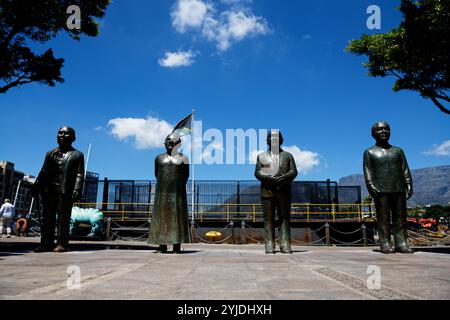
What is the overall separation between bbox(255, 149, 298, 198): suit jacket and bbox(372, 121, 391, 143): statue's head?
1480mm

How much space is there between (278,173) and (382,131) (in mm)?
1890

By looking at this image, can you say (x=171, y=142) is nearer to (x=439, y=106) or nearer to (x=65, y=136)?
(x=65, y=136)

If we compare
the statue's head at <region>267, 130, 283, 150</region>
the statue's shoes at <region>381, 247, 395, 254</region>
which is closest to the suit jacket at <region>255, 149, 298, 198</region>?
the statue's head at <region>267, 130, 283, 150</region>

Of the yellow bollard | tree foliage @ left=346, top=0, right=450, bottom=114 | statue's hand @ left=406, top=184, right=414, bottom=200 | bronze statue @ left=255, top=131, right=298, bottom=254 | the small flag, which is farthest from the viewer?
the yellow bollard

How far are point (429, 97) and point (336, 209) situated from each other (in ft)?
30.1

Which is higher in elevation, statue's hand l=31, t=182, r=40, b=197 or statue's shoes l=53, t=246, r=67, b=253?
statue's hand l=31, t=182, r=40, b=197

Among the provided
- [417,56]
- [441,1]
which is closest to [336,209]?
[417,56]

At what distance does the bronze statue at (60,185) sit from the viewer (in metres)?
5.62

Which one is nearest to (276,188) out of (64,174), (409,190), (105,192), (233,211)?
(409,190)

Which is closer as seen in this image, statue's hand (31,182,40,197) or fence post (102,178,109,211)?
statue's hand (31,182,40,197)

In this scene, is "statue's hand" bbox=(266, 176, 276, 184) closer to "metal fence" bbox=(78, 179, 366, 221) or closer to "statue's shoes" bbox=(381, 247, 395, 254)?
"statue's shoes" bbox=(381, 247, 395, 254)

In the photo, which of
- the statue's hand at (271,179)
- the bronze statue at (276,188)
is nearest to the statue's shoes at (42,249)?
the bronze statue at (276,188)

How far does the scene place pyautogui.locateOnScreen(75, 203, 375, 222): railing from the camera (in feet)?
59.6
